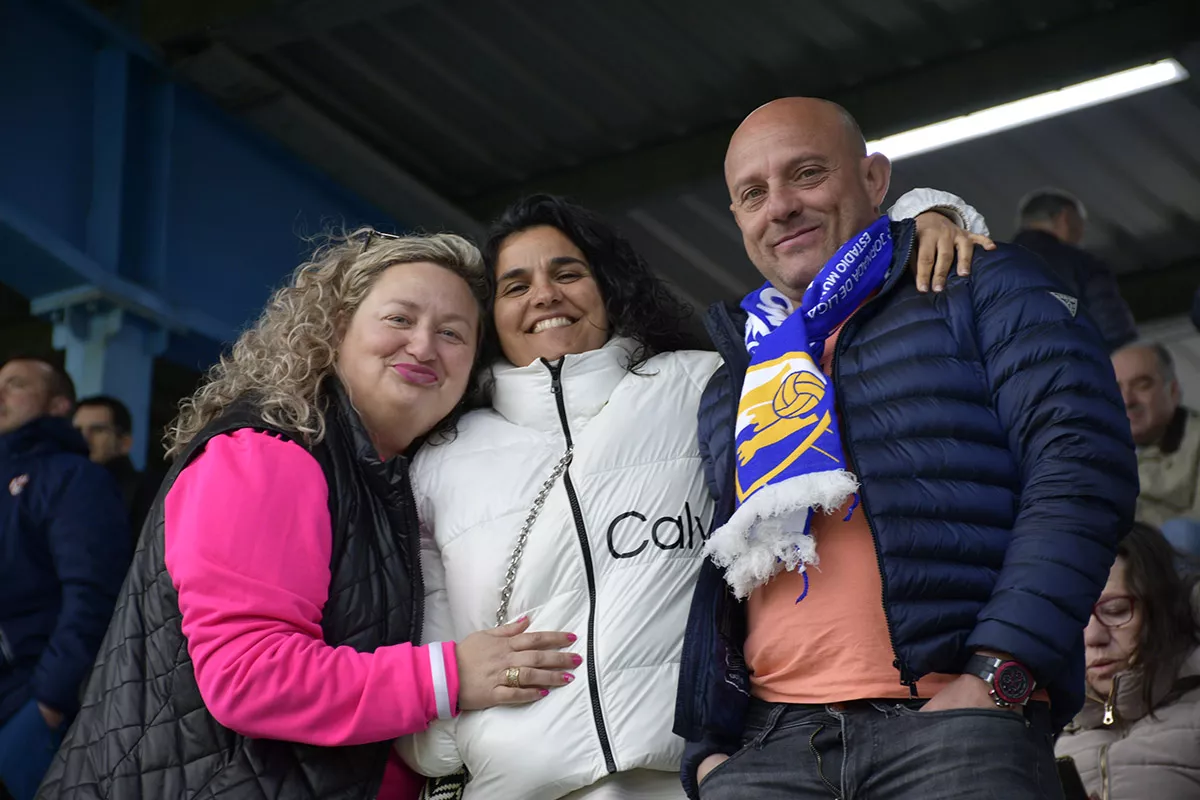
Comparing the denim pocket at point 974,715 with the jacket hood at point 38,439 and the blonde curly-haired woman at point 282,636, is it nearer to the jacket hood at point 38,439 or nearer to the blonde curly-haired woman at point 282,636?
the blonde curly-haired woman at point 282,636

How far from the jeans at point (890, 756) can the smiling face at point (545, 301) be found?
1012 mm

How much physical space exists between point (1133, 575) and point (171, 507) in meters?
2.50

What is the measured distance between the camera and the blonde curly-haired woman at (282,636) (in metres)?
2.32

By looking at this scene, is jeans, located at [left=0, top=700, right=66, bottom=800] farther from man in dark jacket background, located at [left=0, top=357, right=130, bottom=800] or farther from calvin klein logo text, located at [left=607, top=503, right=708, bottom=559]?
calvin klein logo text, located at [left=607, top=503, right=708, bottom=559]

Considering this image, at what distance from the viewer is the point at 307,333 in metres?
2.78

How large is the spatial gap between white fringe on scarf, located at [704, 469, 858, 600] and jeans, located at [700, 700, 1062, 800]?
0.71 ft

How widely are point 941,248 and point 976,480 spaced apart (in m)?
0.44

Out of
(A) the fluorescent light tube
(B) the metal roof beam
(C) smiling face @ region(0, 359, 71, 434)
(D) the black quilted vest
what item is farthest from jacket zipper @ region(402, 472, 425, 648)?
(B) the metal roof beam

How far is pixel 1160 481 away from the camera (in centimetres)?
523

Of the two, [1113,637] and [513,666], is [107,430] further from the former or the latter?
[1113,637]

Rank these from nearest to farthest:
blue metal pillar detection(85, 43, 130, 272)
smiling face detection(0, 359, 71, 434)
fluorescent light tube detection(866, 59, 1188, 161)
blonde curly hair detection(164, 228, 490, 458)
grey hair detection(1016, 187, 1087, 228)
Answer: blonde curly hair detection(164, 228, 490, 458), smiling face detection(0, 359, 71, 434), grey hair detection(1016, 187, 1087, 228), blue metal pillar detection(85, 43, 130, 272), fluorescent light tube detection(866, 59, 1188, 161)

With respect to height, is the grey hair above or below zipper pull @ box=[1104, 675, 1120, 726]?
above

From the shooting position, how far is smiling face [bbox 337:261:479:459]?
8.93 feet

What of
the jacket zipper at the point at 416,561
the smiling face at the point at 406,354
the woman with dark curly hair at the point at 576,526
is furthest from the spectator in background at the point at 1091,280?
the jacket zipper at the point at 416,561
